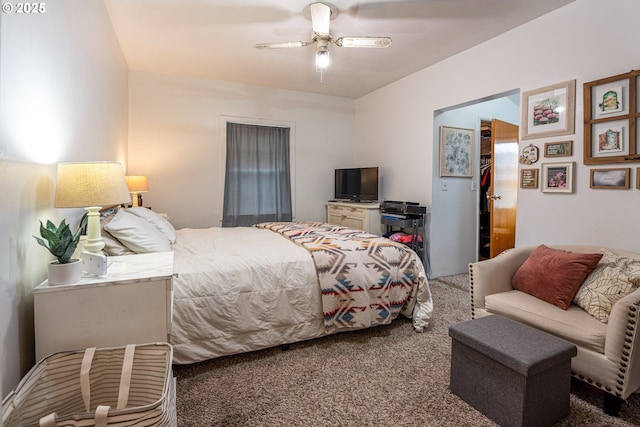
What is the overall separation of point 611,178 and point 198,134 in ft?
14.3

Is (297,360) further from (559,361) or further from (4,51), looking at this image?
(4,51)

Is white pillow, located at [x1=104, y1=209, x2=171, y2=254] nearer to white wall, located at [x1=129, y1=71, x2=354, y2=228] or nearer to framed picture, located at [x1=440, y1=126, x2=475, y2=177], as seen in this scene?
white wall, located at [x1=129, y1=71, x2=354, y2=228]


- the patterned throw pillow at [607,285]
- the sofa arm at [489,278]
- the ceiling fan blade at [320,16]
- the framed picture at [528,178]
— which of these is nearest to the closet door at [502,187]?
the framed picture at [528,178]

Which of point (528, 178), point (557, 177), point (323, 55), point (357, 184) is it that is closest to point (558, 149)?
point (557, 177)

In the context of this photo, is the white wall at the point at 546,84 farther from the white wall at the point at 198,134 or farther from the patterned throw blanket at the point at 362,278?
the white wall at the point at 198,134

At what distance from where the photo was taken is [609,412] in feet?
5.39

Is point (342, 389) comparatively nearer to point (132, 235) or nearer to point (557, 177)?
point (132, 235)

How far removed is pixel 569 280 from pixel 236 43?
11.3 feet

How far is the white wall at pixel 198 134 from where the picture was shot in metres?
4.11

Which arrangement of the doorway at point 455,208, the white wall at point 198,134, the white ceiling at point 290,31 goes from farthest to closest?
1. the white wall at point 198,134
2. the doorway at point 455,208
3. the white ceiling at point 290,31

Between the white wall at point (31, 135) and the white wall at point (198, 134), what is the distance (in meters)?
2.02

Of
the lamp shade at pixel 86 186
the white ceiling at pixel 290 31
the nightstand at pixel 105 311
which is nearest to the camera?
the nightstand at pixel 105 311

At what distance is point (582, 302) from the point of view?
74.7 inches

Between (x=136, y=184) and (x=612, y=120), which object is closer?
(x=612, y=120)
